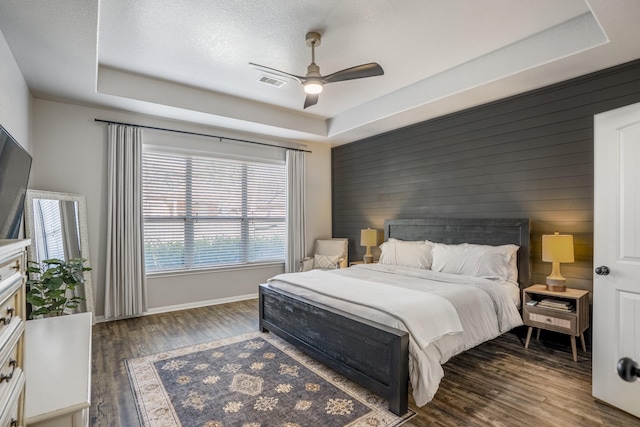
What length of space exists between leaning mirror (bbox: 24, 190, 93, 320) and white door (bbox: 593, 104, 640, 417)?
4.81 metres

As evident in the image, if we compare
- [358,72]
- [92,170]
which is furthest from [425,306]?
[92,170]

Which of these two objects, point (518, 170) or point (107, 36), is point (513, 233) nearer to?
point (518, 170)

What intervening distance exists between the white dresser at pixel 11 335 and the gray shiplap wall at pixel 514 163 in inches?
163

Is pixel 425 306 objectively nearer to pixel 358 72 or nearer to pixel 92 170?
pixel 358 72

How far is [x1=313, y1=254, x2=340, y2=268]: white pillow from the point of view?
5.52 meters

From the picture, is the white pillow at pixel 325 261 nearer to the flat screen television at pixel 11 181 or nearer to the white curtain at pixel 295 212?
the white curtain at pixel 295 212

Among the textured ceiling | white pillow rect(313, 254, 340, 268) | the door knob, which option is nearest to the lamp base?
A: the textured ceiling

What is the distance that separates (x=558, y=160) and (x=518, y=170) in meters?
0.40

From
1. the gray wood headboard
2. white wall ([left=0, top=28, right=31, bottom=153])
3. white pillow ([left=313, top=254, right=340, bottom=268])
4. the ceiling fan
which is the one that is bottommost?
white pillow ([left=313, top=254, right=340, bottom=268])

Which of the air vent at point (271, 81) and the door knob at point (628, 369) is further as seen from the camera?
the air vent at point (271, 81)

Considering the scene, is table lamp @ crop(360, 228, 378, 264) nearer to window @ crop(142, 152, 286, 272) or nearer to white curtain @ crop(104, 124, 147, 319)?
window @ crop(142, 152, 286, 272)

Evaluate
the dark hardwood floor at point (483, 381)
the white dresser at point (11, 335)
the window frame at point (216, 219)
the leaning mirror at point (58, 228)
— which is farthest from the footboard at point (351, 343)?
the leaning mirror at point (58, 228)

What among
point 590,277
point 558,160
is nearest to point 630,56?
point 558,160

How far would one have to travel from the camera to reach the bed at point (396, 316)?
2.22 meters
